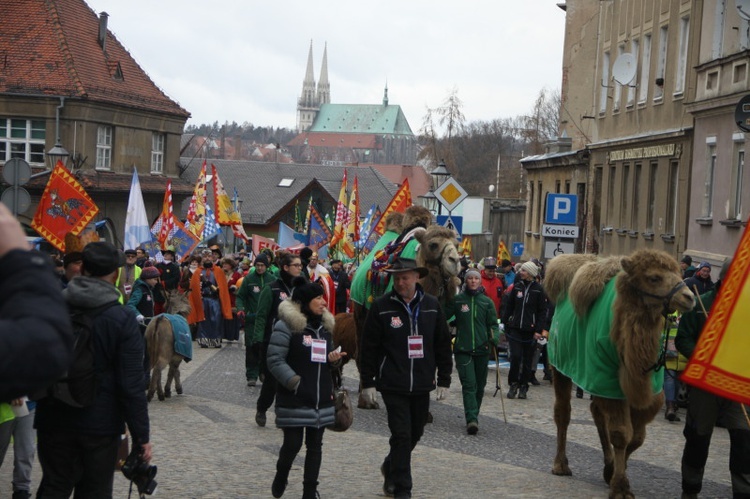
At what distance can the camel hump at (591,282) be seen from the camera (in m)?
10.4

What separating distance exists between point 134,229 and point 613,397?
19.0 metres

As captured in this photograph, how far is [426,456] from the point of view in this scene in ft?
39.9

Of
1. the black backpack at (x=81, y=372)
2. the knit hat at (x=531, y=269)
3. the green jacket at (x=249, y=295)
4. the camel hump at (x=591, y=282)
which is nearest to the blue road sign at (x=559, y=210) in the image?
Answer: the knit hat at (x=531, y=269)

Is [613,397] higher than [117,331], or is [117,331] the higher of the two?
[117,331]

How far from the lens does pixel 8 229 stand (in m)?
3.12

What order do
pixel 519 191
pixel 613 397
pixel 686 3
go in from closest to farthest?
pixel 613 397 → pixel 686 3 → pixel 519 191

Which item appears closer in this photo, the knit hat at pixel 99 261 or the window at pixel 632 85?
the knit hat at pixel 99 261

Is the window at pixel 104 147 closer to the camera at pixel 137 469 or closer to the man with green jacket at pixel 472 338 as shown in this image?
the man with green jacket at pixel 472 338

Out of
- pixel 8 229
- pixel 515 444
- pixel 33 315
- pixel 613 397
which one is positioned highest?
pixel 8 229

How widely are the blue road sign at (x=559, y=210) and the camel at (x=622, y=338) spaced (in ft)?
33.3

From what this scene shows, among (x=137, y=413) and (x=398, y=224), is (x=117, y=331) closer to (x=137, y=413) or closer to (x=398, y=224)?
(x=137, y=413)

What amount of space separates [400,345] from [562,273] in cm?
235

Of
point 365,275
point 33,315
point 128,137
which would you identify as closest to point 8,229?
point 33,315

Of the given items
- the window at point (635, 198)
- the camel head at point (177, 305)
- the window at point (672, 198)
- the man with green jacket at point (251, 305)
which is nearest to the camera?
Answer: the camel head at point (177, 305)
